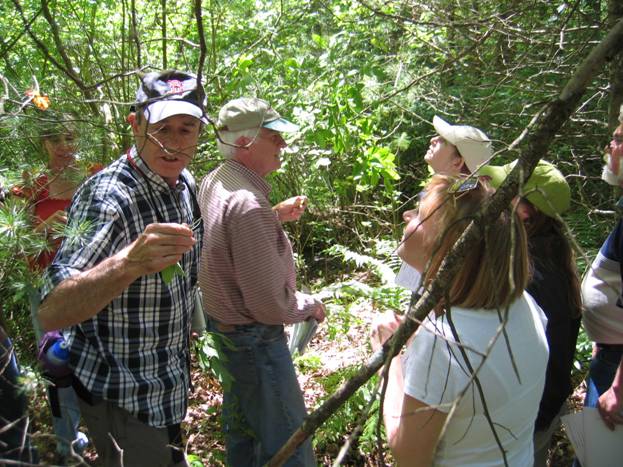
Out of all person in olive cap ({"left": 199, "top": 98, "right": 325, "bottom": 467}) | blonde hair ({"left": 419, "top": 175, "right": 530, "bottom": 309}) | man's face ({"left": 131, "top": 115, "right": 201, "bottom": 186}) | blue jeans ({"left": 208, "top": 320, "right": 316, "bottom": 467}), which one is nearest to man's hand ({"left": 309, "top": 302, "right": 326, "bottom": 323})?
person in olive cap ({"left": 199, "top": 98, "right": 325, "bottom": 467})

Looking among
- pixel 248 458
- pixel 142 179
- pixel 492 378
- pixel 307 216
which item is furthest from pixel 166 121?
pixel 307 216

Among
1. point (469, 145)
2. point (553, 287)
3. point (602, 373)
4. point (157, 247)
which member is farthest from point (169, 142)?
point (602, 373)

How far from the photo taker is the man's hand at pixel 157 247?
5.58ft

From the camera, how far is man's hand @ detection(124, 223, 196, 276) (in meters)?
1.70

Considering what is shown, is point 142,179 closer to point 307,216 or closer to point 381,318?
point 381,318

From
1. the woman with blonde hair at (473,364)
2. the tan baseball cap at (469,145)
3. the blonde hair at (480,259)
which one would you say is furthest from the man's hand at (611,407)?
the tan baseball cap at (469,145)

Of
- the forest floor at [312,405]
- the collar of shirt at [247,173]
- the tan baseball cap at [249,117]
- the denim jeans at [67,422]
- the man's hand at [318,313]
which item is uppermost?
the tan baseball cap at [249,117]

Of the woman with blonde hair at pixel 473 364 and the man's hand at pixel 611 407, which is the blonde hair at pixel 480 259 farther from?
the man's hand at pixel 611 407

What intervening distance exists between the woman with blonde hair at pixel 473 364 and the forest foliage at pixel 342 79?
1.93m

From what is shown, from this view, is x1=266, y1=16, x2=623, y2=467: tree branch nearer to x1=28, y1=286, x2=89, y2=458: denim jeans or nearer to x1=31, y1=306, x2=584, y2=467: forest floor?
x1=28, y1=286, x2=89, y2=458: denim jeans

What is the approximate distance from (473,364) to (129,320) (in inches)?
50.3

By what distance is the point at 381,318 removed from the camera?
1898 millimetres

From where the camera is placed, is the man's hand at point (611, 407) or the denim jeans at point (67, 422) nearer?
the man's hand at point (611, 407)

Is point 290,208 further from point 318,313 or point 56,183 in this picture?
point 56,183
